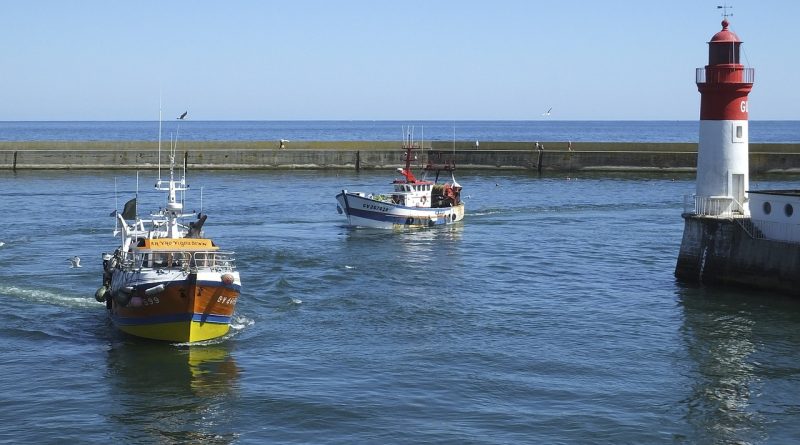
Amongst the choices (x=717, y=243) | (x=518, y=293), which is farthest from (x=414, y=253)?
(x=717, y=243)

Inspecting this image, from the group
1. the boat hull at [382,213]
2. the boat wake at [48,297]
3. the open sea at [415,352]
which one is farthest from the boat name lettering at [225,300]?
the boat hull at [382,213]

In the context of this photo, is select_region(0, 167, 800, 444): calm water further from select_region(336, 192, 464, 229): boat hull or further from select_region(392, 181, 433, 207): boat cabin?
select_region(392, 181, 433, 207): boat cabin

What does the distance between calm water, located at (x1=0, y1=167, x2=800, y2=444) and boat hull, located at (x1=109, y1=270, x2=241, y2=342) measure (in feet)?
1.67

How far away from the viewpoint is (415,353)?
99.1ft

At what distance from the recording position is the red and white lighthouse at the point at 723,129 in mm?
38688

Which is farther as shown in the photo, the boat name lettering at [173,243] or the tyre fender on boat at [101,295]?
the tyre fender on boat at [101,295]

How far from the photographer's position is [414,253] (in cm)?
5122

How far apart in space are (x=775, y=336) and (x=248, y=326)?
1571 centimetres

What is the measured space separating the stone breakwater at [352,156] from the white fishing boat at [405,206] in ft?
122

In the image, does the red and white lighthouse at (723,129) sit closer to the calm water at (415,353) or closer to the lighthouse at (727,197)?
the lighthouse at (727,197)

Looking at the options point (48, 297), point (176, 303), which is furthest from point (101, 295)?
point (48, 297)
